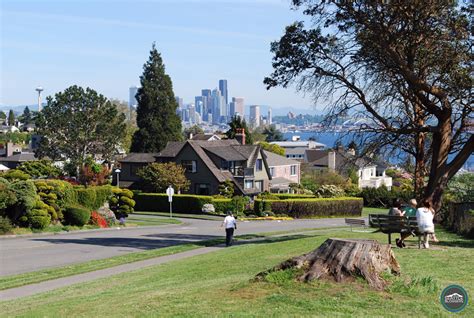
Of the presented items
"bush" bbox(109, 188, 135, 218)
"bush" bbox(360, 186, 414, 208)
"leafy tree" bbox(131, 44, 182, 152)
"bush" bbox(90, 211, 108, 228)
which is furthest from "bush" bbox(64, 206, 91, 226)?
"leafy tree" bbox(131, 44, 182, 152)

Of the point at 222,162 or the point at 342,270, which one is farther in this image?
the point at 222,162

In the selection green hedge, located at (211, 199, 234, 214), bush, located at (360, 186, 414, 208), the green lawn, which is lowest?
the green lawn

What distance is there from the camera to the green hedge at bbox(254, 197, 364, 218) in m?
64.6

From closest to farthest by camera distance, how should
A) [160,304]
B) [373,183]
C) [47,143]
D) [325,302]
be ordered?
→ [325,302]
[160,304]
[47,143]
[373,183]

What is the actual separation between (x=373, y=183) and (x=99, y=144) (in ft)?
145

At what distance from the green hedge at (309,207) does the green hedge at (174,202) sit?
5498 mm

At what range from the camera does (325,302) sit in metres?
10.7

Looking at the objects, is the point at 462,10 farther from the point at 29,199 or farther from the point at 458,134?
the point at 29,199

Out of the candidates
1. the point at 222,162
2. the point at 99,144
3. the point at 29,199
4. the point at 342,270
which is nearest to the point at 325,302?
the point at 342,270

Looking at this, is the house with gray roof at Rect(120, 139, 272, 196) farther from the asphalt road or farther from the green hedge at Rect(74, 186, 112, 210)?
the asphalt road

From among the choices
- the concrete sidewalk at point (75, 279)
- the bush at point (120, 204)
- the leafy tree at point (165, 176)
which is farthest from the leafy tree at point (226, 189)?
the concrete sidewalk at point (75, 279)

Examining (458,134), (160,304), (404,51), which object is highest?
(404,51)

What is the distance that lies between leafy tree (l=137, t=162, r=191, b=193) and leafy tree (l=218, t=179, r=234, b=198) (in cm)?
389

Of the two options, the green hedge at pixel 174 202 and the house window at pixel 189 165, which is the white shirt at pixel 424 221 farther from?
the house window at pixel 189 165
